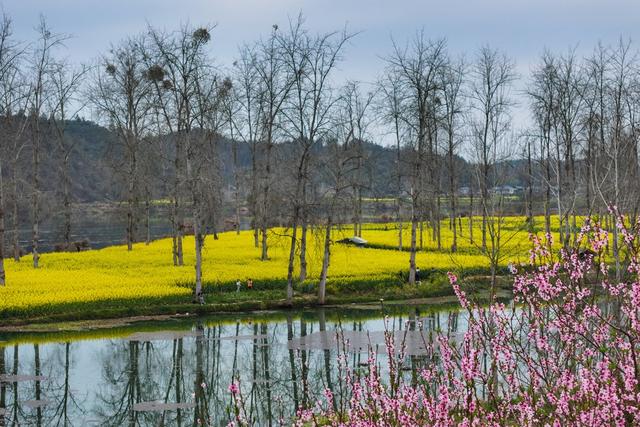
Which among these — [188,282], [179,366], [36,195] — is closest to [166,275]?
[188,282]

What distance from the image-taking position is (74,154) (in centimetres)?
15000

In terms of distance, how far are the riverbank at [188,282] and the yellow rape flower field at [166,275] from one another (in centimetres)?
4

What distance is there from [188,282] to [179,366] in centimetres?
1287

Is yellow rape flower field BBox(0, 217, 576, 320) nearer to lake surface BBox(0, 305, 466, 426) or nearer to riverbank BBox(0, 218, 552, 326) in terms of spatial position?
riverbank BBox(0, 218, 552, 326)

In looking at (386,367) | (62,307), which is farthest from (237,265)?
(386,367)

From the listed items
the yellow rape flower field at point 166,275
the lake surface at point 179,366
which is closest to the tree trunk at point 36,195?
the yellow rape flower field at point 166,275

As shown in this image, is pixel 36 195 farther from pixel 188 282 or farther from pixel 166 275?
pixel 188 282

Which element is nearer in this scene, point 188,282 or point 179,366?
point 179,366

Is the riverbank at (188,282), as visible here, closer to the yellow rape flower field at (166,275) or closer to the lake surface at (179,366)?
the yellow rape flower field at (166,275)

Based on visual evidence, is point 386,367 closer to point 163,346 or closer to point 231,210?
point 163,346

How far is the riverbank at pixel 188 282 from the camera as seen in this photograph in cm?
2687

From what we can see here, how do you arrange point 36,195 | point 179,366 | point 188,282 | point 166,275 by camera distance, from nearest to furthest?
point 179,366, point 188,282, point 166,275, point 36,195

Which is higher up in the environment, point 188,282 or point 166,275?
point 166,275

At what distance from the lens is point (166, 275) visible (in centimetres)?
3412
